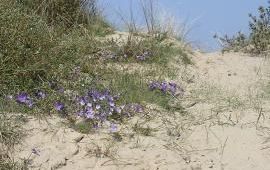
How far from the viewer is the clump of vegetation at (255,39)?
688cm

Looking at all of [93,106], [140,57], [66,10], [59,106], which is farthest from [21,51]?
[66,10]

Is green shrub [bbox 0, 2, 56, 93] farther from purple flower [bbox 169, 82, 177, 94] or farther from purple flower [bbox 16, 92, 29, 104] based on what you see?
purple flower [bbox 169, 82, 177, 94]

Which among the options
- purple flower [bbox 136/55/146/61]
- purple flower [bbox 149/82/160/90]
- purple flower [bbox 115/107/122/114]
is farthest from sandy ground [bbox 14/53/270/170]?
purple flower [bbox 136/55/146/61]

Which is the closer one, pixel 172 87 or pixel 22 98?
pixel 22 98

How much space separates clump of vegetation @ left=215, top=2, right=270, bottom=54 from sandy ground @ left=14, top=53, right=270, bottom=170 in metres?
1.92

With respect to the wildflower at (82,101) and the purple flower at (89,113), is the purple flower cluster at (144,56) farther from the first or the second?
the purple flower at (89,113)

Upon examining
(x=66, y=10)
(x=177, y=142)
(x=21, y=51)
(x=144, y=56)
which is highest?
(x=66, y=10)

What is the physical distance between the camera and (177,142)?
421 cm

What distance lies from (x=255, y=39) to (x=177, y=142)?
122 inches

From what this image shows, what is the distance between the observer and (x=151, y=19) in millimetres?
6887

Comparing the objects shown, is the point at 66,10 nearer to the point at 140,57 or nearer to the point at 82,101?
the point at 140,57

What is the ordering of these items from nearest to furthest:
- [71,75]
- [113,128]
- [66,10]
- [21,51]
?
1. [113,128]
2. [21,51]
3. [71,75]
4. [66,10]

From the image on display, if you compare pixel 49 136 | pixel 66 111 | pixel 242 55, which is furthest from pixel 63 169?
pixel 242 55

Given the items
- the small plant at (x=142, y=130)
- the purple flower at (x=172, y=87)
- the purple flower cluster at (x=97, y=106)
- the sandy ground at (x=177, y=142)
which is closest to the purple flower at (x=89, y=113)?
the purple flower cluster at (x=97, y=106)
